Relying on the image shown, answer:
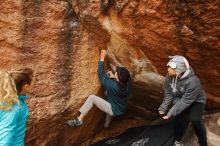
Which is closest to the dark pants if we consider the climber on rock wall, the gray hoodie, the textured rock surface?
the gray hoodie

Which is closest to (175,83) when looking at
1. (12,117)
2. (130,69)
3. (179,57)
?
(179,57)

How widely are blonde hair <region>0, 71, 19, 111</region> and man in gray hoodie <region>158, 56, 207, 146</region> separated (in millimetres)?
2293

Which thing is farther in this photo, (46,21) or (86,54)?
(86,54)

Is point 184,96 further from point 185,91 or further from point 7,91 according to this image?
point 7,91

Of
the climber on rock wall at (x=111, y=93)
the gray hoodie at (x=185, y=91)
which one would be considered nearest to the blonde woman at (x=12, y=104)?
the climber on rock wall at (x=111, y=93)

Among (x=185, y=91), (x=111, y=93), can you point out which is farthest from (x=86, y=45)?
(x=185, y=91)

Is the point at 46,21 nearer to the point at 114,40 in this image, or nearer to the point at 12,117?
the point at 114,40

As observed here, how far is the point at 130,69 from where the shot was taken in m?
5.90

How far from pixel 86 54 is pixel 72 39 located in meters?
0.33

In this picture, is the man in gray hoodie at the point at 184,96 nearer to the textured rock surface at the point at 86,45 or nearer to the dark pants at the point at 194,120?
the dark pants at the point at 194,120

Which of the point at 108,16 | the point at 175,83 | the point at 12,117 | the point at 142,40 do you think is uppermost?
the point at 108,16

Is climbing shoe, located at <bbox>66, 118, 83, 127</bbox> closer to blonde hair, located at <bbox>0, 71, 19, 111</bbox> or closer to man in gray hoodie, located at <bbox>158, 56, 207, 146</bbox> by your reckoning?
man in gray hoodie, located at <bbox>158, 56, 207, 146</bbox>

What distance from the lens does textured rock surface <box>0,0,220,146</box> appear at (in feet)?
15.7

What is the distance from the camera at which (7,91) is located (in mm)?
3373
